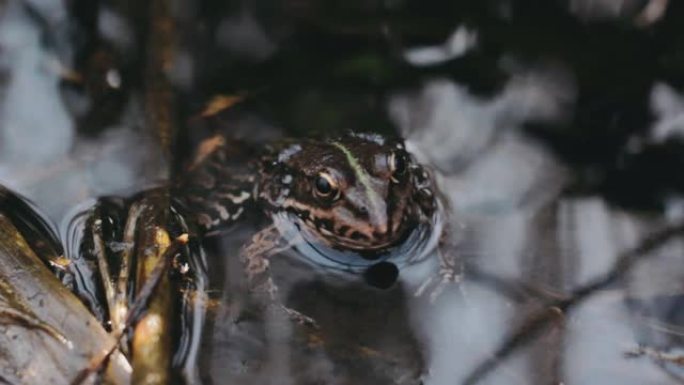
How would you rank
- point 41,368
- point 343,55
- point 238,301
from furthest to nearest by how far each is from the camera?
Answer: point 343,55 < point 238,301 < point 41,368

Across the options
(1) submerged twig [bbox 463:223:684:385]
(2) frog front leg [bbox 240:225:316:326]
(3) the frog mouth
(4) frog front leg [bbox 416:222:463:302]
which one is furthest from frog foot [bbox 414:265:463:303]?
(2) frog front leg [bbox 240:225:316:326]

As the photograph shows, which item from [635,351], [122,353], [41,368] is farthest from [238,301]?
[635,351]

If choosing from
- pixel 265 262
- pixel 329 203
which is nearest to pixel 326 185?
pixel 329 203

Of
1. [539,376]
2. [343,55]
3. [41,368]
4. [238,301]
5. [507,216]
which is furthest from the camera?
[343,55]

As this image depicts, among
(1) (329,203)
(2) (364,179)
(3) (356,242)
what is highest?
(2) (364,179)

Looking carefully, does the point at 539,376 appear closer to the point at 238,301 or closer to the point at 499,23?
the point at 238,301

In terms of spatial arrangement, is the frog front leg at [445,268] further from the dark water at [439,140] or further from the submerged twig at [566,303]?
the submerged twig at [566,303]

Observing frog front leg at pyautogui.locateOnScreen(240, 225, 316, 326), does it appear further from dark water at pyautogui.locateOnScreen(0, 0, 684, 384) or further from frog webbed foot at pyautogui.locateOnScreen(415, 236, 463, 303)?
frog webbed foot at pyautogui.locateOnScreen(415, 236, 463, 303)

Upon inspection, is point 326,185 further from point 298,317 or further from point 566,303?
point 566,303
